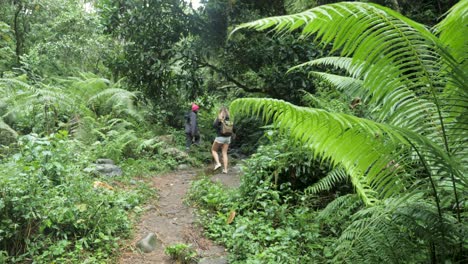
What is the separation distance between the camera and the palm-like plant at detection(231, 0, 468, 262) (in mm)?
1583

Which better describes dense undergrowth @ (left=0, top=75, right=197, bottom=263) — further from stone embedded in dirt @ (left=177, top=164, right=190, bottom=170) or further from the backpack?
the backpack

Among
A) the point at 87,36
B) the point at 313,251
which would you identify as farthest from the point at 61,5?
the point at 313,251

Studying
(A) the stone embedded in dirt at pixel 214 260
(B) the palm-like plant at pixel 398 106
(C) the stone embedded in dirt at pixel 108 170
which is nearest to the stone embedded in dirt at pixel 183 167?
(C) the stone embedded in dirt at pixel 108 170

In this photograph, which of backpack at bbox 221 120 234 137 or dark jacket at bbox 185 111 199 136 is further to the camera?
dark jacket at bbox 185 111 199 136

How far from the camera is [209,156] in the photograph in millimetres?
8773

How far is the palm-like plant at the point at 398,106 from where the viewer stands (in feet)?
5.19

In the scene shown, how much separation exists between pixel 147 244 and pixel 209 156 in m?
5.15

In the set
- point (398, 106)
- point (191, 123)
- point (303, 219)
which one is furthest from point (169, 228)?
point (191, 123)

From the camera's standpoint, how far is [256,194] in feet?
14.4

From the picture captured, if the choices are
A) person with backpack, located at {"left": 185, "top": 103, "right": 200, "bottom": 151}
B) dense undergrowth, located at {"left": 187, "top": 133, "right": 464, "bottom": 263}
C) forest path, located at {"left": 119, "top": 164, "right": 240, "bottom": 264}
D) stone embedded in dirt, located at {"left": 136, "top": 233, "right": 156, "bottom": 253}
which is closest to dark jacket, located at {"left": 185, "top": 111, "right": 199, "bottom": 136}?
person with backpack, located at {"left": 185, "top": 103, "right": 200, "bottom": 151}

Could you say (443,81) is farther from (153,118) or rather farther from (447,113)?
(153,118)

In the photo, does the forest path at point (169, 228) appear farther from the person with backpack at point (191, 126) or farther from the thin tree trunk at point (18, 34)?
the thin tree trunk at point (18, 34)

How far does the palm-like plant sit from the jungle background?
0.02 metres

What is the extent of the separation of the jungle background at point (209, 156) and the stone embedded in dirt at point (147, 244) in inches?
8.7
